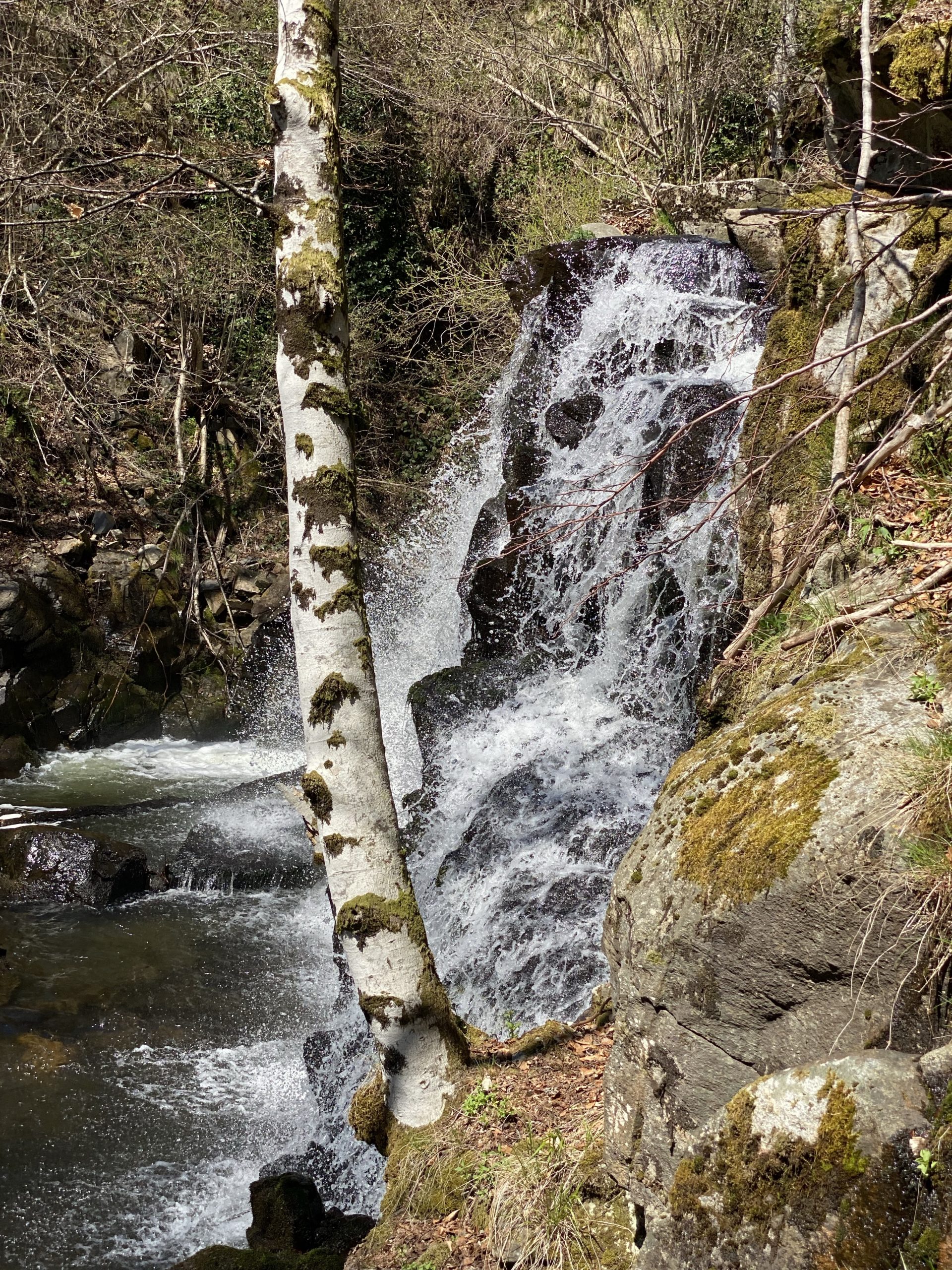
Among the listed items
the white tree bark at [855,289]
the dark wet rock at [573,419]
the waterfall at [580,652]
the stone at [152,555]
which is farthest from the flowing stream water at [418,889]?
the stone at [152,555]

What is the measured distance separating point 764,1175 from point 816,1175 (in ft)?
0.52

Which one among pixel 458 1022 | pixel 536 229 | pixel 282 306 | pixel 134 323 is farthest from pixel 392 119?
pixel 458 1022

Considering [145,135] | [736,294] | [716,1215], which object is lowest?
[716,1215]

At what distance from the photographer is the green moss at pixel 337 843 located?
10.6 feet

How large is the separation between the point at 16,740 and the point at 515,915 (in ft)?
20.6

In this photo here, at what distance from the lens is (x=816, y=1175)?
1.96 meters

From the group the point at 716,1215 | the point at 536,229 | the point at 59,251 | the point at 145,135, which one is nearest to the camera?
the point at 716,1215

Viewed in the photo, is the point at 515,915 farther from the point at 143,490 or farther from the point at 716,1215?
the point at 143,490

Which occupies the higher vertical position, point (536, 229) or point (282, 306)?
point (536, 229)

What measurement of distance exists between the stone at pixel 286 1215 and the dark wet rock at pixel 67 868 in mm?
3645

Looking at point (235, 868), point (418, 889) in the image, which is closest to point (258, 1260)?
point (418, 889)

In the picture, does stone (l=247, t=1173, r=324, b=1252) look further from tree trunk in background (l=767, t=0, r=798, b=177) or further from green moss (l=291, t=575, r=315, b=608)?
tree trunk in background (l=767, t=0, r=798, b=177)

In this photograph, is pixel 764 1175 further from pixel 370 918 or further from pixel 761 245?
pixel 761 245

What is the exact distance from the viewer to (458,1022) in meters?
3.56
